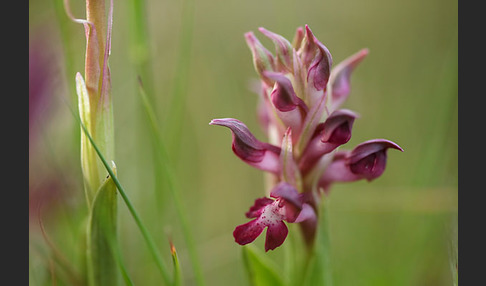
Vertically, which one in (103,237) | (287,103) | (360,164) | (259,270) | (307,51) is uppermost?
(307,51)

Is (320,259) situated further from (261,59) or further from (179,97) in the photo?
(179,97)

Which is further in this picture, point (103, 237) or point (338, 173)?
point (338, 173)

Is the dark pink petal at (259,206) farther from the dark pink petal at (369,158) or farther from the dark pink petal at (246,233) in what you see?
the dark pink petal at (369,158)

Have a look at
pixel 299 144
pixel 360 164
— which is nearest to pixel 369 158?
pixel 360 164

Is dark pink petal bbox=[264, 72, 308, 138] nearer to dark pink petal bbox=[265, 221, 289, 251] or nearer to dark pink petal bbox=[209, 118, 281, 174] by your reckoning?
dark pink petal bbox=[209, 118, 281, 174]

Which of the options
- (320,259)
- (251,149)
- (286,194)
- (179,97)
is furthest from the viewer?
(179,97)

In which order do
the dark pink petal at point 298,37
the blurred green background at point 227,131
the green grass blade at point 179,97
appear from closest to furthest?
the dark pink petal at point 298,37, the blurred green background at point 227,131, the green grass blade at point 179,97

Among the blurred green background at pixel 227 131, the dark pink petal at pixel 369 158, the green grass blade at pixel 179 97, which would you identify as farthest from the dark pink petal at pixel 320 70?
the green grass blade at pixel 179 97

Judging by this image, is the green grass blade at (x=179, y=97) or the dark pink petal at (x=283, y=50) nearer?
the dark pink petal at (x=283, y=50)
